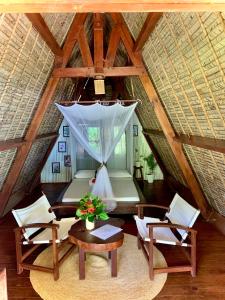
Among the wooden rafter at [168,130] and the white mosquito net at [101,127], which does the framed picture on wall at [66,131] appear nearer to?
the white mosquito net at [101,127]

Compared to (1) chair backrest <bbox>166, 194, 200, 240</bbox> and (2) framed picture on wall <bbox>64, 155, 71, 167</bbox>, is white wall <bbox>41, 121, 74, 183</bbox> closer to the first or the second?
(2) framed picture on wall <bbox>64, 155, 71, 167</bbox>

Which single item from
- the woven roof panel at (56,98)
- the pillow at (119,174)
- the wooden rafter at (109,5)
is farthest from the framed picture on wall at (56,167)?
the wooden rafter at (109,5)

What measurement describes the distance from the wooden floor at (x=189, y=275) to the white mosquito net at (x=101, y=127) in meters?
0.84

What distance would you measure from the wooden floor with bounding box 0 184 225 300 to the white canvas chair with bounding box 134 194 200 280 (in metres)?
0.15

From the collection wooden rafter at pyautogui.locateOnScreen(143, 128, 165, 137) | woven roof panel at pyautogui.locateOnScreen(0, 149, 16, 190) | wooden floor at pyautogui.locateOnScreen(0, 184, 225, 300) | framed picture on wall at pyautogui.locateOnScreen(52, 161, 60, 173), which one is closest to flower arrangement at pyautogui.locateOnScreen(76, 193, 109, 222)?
wooden floor at pyautogui.locateOnScreen(0, 184, 225, 300)

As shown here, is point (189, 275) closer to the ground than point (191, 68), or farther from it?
closer to the ground

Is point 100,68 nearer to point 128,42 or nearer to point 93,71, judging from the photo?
point 93,71

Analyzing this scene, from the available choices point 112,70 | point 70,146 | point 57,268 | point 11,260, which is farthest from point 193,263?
point 70,146

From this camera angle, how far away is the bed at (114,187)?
5008mm

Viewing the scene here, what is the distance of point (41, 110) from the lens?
4.36 metres

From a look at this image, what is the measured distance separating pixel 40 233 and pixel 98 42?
287 cm

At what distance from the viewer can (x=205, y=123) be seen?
319 centimetres

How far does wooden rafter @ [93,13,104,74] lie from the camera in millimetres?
4034

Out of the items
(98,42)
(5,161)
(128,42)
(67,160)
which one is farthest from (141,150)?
(5,161)
